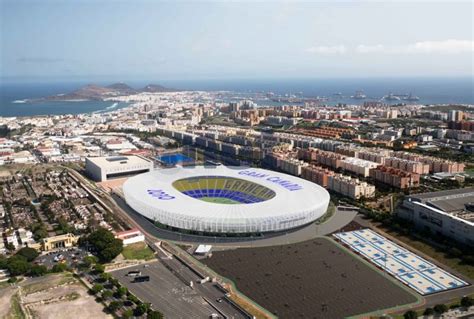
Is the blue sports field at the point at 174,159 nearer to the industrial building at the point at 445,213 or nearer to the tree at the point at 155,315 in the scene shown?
the industrial building at the point at 445,213

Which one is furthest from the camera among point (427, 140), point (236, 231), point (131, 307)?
A: point (427, 140)

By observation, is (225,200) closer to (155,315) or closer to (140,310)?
(140,310)

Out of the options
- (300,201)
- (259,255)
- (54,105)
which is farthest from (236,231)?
(54,105)

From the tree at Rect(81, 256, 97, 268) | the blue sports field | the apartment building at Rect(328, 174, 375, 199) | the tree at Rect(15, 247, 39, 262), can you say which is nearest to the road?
the tree at Rect(81, 256, 97, 268)

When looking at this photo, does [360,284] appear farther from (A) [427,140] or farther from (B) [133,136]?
(B) [133,136]

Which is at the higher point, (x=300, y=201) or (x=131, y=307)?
(x=300, y=201)

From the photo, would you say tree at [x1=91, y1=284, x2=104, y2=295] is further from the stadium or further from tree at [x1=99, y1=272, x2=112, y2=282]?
the stadium

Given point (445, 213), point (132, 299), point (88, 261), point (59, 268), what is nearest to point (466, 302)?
point (445, 213)

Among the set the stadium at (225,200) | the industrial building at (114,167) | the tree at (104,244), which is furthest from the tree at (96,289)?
the industrial building at (114,167)
